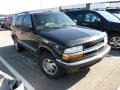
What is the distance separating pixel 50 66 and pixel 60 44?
0.85 m

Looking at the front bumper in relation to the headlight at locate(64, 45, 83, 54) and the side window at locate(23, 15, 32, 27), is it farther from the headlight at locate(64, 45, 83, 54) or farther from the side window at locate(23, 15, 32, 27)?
the side window at locate(23, 15, 32, 27)

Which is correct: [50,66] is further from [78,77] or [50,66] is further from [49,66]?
[78,77]

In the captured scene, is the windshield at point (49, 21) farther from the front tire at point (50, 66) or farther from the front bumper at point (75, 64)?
the front bumper at point (75, 64)

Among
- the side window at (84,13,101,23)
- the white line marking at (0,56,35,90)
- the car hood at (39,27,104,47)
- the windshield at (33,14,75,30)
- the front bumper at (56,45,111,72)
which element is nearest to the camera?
the front bumper at (56,45,111,72)

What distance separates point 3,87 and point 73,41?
7.36 feet

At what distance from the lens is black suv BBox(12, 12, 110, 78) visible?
4.43 meters

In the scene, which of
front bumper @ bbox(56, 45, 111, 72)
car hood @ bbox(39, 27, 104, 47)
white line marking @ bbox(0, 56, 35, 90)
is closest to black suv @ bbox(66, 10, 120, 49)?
car hood @ bbox(39, 27, 104, 47)

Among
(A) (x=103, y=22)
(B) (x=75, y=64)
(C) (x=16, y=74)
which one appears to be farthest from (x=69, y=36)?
(A) (x=103, y=22)

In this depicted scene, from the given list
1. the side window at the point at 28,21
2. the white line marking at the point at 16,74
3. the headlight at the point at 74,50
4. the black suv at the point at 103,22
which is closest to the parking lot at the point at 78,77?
the white line marking at the point at 16,74

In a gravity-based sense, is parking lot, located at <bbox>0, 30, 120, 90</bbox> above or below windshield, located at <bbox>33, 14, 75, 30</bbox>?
below

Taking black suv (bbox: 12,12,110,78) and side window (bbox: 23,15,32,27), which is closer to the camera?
black suv (bbox: 12,12,110,78)

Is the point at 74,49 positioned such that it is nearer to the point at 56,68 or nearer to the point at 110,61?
the point at 56,68

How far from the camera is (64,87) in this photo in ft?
15.1

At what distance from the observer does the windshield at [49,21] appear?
568 cm
